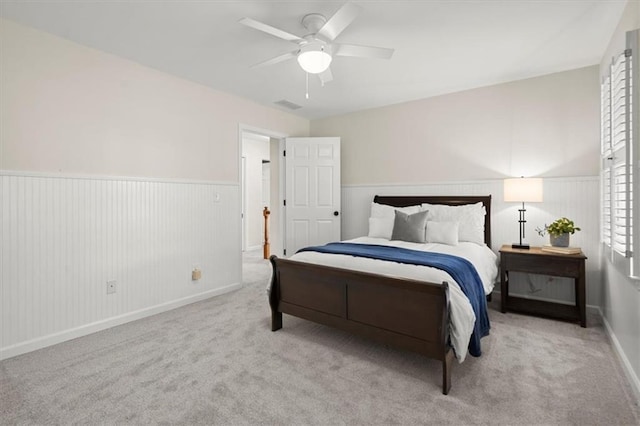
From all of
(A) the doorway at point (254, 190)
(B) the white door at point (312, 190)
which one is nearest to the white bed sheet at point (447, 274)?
(B) the white door at point (312, 190)

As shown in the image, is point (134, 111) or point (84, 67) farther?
point (134, 111)

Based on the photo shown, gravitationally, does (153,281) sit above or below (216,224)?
below

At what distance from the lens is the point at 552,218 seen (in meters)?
3.50

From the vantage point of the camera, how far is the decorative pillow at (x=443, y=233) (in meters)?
3.38

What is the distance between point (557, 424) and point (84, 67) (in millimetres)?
4352

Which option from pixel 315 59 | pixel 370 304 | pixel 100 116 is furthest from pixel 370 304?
pixel 100 116

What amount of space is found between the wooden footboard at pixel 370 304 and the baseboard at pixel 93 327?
4.55 ft

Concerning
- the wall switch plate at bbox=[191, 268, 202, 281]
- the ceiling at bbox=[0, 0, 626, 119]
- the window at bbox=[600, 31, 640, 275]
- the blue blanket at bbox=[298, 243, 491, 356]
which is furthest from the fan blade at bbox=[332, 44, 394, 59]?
the wall switch plate at bbox=[191, 268, 202, 281]

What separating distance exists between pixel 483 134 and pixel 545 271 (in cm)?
177

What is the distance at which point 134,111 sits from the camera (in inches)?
127

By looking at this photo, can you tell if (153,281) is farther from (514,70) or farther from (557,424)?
(514,70)

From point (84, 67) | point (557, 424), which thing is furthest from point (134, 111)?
point (557, 424)

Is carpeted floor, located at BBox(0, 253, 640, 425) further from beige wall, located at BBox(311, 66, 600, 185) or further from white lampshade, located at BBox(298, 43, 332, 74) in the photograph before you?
white lampshade, located at BBox(298, 43, 332, 74)

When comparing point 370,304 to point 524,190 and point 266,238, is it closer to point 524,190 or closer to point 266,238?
point 524,190
